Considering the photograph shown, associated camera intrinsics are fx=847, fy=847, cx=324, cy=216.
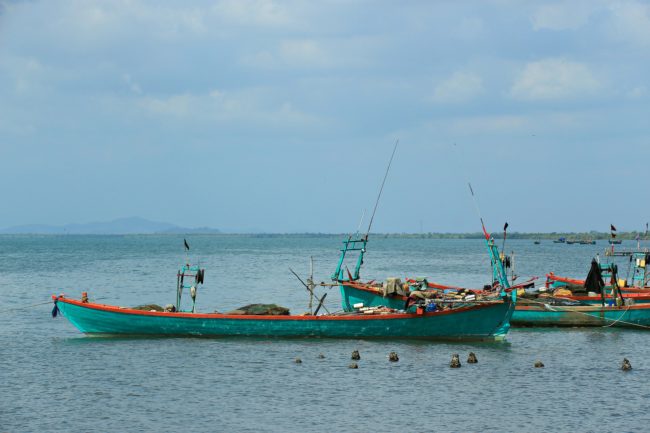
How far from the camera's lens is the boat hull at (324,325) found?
31375 mm

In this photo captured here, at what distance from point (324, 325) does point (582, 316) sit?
1191cm

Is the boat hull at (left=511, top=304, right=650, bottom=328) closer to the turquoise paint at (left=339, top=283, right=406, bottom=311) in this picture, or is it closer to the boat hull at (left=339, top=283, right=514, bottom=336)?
the boat hull at (left=339, top=283, right=514, bottom=336)

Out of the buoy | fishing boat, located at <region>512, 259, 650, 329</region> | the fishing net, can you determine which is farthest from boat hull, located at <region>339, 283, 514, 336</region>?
the fishing net

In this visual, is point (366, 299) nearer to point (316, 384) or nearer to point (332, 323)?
point (332, 323)

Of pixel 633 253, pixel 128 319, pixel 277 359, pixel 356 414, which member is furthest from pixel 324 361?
pixel 633 253

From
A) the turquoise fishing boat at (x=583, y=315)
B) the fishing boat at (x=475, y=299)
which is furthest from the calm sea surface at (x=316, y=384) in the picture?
the fishing boat at (x=475, y=299)

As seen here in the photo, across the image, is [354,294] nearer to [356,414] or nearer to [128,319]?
[128,319]

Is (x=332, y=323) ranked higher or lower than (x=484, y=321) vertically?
lower

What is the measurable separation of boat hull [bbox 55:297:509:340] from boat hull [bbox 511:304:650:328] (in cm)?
499

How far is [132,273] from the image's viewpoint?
81.5m

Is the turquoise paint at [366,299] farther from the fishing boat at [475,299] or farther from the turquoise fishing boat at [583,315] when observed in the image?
the turquoise fishing boat at [583,315]

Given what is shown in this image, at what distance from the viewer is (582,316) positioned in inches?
1419

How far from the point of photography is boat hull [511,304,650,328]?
1404 inches

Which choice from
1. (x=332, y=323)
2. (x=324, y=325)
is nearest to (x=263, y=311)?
(x=324, y=325)
